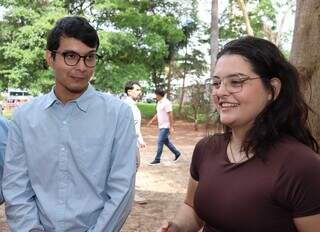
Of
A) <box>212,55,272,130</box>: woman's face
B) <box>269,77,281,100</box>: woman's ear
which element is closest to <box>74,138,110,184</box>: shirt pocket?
<box>212,55,272,130</box>: woman's face

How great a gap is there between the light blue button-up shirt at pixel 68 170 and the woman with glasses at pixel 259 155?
0.45 meters

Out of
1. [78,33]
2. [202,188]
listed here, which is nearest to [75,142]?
[78,33]

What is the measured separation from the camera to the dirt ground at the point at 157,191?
232 inches

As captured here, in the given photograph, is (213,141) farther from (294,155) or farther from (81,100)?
(81,100)

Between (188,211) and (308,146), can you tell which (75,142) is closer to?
(188,211)

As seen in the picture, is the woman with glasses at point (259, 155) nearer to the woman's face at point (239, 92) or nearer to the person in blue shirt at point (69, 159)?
the woman's face at point (239, 92)

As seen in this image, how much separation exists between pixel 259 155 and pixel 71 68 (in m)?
0.99

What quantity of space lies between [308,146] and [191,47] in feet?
108

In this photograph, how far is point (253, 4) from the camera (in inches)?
965

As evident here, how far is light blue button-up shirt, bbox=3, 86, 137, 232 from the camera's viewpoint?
2.26 meters

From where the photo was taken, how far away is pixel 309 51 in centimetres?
337

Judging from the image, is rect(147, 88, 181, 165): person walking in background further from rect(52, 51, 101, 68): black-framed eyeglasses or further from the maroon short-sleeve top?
the maroon short-sleeve top

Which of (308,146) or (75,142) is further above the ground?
(308,146)

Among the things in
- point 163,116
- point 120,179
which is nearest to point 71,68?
point 120,179
